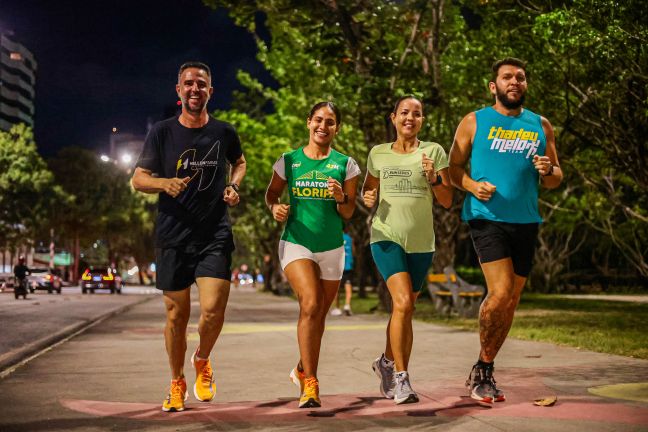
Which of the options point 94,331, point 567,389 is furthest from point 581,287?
point 567,389

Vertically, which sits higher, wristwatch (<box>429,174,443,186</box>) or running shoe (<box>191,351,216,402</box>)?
wristwatch (<box>429,174,443,186</box>)

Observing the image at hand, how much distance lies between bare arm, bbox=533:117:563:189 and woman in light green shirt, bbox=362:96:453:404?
684 millimetres

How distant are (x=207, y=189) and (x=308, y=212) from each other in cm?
74

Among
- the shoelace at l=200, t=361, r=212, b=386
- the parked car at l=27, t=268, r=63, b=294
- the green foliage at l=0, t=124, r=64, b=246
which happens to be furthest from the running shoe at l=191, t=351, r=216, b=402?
the green foliage at l=0, t=124, r=64, b=246

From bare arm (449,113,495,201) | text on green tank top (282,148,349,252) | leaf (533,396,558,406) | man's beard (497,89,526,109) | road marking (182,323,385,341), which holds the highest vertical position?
man's beard (497,89,526,109)

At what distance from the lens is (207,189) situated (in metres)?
6.39

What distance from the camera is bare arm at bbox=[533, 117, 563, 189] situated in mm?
6508

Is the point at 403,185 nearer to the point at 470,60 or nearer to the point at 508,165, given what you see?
the point at 508,165

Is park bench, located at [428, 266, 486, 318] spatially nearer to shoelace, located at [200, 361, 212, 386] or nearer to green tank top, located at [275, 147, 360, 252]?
green tank top, located at [275, 147, 360, 252]

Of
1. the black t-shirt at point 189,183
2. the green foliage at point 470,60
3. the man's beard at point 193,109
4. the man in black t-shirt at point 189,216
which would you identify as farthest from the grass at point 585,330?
the man's beard at point 193,109

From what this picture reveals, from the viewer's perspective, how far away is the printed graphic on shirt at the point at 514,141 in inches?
265

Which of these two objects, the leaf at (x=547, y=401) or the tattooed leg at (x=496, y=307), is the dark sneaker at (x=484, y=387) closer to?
the tattooed leg at (x=496, y=307)

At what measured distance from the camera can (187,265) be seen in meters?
6.41

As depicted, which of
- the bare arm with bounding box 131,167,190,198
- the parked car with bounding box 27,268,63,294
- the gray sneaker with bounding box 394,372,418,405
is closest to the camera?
the bare arm with bounding box 131,167,190,198
